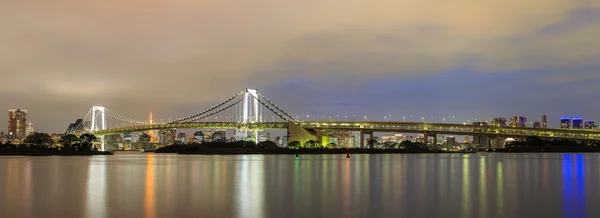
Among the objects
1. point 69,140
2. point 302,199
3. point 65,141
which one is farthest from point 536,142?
point 302,199

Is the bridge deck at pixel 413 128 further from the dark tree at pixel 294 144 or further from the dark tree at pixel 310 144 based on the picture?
the dark tree at pixel 310 144

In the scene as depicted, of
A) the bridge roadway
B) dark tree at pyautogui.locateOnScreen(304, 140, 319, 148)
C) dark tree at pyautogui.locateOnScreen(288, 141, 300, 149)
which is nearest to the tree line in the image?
the bridge roadway

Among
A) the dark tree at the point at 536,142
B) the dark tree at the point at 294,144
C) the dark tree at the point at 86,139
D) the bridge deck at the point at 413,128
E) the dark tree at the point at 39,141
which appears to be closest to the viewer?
the dark tree at the point at 294,144

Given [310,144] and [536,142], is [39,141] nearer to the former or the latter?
[310,144]

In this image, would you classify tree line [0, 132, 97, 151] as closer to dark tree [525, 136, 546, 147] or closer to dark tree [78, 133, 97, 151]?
dark tree [78, 133, 97, 151]

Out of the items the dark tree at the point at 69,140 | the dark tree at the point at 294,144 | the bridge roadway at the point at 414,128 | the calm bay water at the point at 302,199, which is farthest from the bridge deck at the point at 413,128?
the calm bay water at the point at 302,199

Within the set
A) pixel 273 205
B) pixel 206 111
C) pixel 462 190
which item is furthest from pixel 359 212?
pixel 206 111

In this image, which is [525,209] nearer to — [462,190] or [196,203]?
[462,190]

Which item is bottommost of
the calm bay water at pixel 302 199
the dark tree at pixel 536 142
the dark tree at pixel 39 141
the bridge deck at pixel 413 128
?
the calm bay water at pixel 302 199
